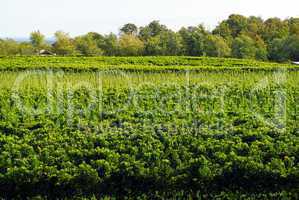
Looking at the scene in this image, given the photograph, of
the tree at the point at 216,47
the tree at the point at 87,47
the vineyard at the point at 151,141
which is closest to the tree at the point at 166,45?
the tree at the point at 216,47

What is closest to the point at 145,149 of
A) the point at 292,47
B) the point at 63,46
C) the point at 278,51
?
the point at 292,47

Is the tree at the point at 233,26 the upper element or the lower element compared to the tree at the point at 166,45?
upper

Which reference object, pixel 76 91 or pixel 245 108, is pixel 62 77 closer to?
pixel 76 91

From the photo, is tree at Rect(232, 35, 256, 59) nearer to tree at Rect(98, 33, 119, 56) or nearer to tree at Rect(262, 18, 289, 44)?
tree at Rect(262, 18, 289, 44)

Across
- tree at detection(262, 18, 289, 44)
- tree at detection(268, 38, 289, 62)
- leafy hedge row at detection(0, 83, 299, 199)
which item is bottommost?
leafy hedge row at detection(0, 83, 299, 199)

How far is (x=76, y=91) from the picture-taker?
1428 cm

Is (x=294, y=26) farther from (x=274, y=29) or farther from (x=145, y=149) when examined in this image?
(x=145, y=149)

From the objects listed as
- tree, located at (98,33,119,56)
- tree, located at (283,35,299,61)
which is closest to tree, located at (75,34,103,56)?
tree, located at (98,33,119,56)

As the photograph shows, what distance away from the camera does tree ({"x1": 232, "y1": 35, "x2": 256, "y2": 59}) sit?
35.0m

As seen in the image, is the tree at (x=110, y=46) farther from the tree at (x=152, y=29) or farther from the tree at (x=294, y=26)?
the tree at (x=294, y=26)

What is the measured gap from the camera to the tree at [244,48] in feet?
115

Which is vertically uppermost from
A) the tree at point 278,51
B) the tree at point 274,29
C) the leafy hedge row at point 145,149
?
the tree at point 274,29

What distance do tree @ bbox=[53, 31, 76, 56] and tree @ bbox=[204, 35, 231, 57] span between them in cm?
1295

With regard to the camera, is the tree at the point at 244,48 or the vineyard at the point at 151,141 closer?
the vineyard at the point at 151,141
